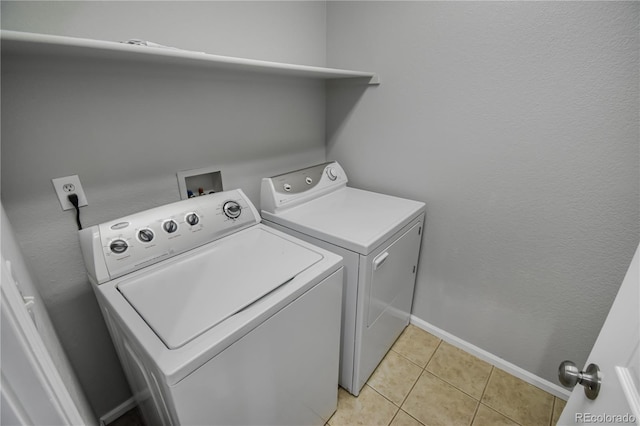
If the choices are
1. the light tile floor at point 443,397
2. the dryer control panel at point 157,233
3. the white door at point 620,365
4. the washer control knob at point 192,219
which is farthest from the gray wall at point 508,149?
the washer control knob at point 192,219

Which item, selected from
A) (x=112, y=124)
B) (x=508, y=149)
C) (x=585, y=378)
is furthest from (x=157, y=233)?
(x=508, y=149)

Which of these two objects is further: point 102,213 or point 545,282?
point 545,282

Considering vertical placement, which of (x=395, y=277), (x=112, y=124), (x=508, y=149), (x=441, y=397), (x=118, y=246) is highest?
(x=112, y=124)

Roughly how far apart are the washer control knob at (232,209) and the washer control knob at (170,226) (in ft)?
0.71

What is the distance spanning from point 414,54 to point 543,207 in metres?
0.99

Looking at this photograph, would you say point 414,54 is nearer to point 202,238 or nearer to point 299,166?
point 299,166

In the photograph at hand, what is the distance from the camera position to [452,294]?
172 cm

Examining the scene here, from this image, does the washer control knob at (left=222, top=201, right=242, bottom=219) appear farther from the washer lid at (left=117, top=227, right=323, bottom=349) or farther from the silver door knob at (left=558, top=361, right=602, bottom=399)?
the silver door knob at (left=558, top=361, right=602, bottom=399)

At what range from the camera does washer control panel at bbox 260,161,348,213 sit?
57.7 inches

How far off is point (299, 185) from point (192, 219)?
62 cm

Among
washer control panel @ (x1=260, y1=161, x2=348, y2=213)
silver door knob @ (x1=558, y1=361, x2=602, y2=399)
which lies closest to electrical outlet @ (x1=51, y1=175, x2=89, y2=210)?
washer control panel @ (x1=260, y1=161, x2=348, y2=213)

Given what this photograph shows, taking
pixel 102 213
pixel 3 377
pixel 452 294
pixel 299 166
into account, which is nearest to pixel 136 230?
pixel 102 213

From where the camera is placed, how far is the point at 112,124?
3.60ft

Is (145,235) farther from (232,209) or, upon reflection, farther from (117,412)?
(117,412)
